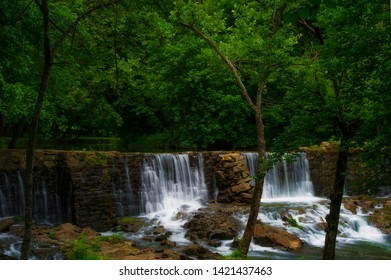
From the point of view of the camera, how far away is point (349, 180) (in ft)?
68.0

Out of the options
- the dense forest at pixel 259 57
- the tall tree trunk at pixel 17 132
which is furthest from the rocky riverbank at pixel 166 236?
the tall tree trunk at pixel 17 132

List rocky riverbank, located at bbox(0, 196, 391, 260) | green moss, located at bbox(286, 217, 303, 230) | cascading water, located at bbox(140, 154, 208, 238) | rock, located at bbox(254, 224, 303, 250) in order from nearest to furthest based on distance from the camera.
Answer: rocky riverbank, located at bbox(0, 196, 391, 260)
rock, located at bbox(254, 224, 303, 250)
green moss, located at bbox(286, 217, 303, 230)
cascading water, located at bbox(140, 154, 208, 238)

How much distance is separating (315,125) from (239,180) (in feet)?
31.3

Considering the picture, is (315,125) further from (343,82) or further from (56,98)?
(56,98)

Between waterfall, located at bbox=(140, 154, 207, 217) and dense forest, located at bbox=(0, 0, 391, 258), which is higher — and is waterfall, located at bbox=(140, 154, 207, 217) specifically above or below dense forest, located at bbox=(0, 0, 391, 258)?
below

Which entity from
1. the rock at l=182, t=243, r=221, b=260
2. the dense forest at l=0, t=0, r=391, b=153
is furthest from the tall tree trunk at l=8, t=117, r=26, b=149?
the rock at l=182, t=243, r=221, b=260

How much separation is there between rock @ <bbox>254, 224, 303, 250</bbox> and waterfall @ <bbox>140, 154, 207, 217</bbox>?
4629 millimetres

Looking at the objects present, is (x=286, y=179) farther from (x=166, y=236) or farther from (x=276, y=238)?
(x=166, y=236)

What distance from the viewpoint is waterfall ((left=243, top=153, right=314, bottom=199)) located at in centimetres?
2014

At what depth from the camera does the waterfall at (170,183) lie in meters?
17.7

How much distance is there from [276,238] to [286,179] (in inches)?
290

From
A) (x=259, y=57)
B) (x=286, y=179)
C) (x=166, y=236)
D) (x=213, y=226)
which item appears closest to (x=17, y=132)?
(x=166, y=236)

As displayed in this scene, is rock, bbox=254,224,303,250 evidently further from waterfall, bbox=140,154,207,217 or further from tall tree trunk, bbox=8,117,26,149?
tall tree trunk, bbox=8,117,26,149

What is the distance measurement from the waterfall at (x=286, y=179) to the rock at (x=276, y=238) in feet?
18.8
